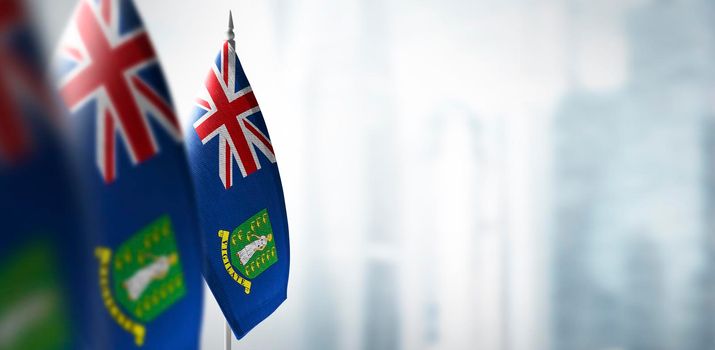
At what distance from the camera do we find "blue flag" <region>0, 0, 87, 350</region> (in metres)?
0.36

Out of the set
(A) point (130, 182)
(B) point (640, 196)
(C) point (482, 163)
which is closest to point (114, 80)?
(A) point (130, 182)

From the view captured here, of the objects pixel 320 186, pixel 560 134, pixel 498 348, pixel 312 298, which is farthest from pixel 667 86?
pixel 312 298

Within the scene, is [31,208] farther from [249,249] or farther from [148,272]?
[249,249]

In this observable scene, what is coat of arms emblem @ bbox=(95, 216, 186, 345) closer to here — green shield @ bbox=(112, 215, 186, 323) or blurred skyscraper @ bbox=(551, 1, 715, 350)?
green shield @ bbox=(112, 215, 186, 323)

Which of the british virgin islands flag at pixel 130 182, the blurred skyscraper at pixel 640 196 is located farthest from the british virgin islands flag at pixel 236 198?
the blurred skyscraper at pixel 640 196

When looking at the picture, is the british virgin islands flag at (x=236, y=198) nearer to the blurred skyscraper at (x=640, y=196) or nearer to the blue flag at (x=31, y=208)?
the blue flag at (x=31, y=208)

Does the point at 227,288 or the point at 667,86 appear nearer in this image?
the point at 227,288

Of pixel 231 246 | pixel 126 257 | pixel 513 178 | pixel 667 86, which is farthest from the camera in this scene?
pixel 513 178

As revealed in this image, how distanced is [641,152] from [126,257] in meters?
1.56

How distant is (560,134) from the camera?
170 centimetres

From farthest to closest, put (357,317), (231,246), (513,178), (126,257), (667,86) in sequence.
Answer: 1. (357,317)
2. (513,178)
3. (667,86)
4. (231,246)
5. (126,257)

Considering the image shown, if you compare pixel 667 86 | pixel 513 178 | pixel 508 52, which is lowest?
pixel 513 178

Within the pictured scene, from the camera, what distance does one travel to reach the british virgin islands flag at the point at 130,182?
460 millimetres

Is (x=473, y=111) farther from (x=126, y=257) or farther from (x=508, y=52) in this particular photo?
(x=126, y=257)
